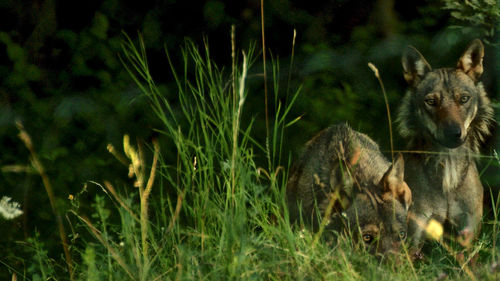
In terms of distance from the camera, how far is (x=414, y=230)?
4.46m

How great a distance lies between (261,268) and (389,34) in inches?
109

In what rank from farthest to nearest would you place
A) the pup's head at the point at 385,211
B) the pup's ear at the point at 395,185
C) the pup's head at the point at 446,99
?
the pup's head at the point at 446,99 < the pup's ear at the point at 395,185 < the pup's head at the point at 385,211

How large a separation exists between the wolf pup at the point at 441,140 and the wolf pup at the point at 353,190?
0.23 m

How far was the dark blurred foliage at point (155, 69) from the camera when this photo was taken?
5512 mm

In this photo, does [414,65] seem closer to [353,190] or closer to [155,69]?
[353,190]

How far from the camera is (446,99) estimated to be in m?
4.56

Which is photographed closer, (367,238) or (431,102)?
(367,238)

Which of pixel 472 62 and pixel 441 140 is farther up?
pixel 472 62

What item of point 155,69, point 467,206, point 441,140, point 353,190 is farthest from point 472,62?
point 155,69

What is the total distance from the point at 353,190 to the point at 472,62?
0.95 meters

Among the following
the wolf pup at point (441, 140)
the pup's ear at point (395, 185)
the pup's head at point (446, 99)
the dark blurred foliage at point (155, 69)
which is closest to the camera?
the pup's ear at point (395, 185)

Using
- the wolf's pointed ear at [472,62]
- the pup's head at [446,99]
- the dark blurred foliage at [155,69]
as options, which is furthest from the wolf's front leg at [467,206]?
the dark blurred foliage at [155,69]

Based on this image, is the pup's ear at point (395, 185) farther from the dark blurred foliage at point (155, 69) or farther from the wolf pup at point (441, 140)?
the dark blurred foliage at point (155, 69)

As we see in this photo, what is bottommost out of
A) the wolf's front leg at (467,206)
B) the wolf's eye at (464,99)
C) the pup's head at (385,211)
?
the wolf's front leg at (467,206)
